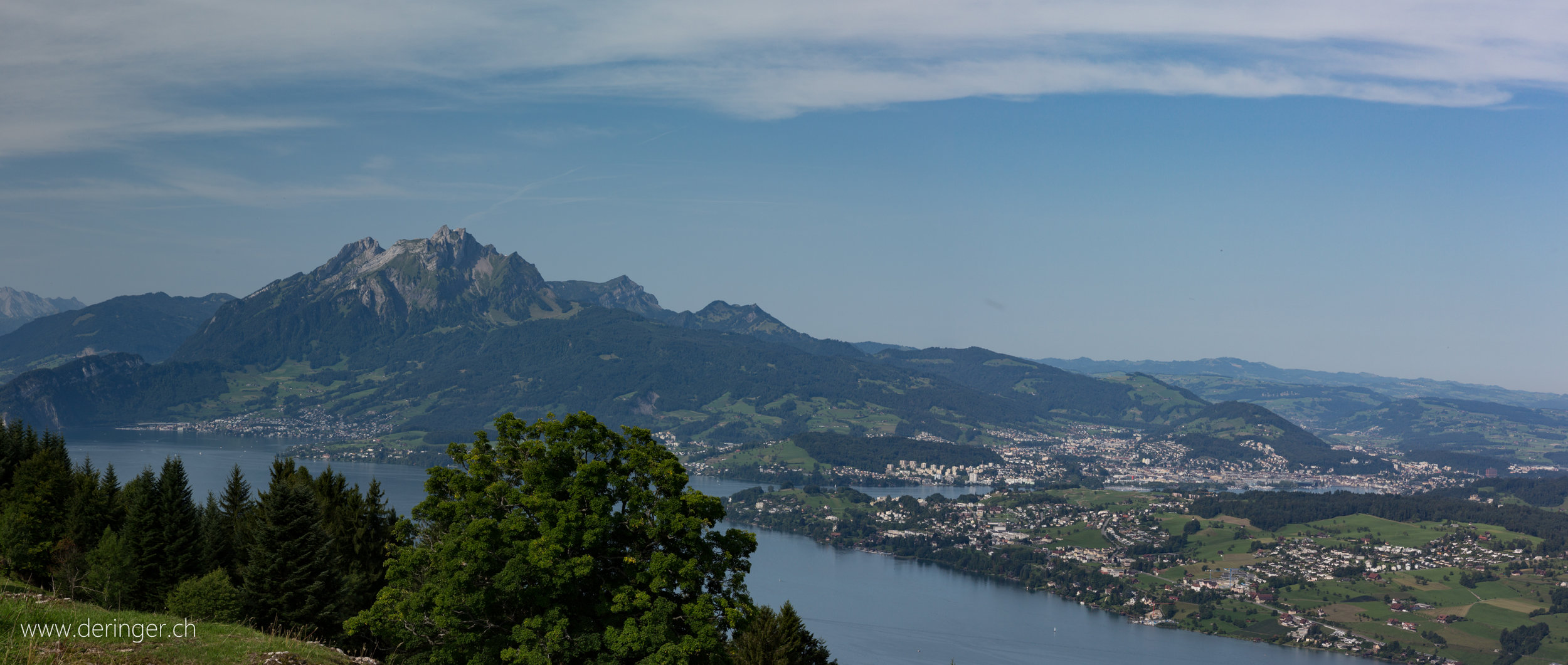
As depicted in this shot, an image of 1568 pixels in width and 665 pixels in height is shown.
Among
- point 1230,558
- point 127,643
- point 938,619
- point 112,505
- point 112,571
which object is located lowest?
point 938,619

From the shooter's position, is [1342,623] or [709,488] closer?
[1342,623]

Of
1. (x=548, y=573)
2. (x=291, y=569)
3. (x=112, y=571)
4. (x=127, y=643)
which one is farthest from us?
(x=112, y=571)

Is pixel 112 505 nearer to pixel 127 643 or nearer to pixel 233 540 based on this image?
pixel 233 540

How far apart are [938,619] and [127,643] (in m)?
89.2

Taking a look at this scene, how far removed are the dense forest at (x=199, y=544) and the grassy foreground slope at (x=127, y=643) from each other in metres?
11.2

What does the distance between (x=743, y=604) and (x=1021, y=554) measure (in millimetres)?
111107

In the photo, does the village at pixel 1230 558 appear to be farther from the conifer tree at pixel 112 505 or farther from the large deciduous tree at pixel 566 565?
the conifer tree at pixel 112 505

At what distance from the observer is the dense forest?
2858cm

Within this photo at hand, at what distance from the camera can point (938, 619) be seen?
9481cm

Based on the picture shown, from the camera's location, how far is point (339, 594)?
29891 mm

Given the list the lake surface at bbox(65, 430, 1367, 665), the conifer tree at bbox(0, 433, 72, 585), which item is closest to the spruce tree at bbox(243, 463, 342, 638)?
the conifer tree at bbox(0, 433, 72, 585)

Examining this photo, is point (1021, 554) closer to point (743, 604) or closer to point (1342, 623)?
point (1342, 623)

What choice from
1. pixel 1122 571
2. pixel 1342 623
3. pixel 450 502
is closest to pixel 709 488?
pixel 1122 571

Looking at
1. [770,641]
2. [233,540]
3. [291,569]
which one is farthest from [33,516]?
[770,641]
